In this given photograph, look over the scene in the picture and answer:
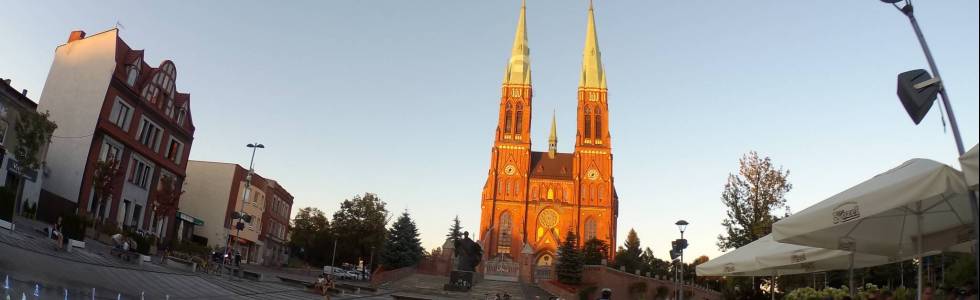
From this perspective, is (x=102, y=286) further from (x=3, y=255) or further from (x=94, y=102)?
(x=94, y=102)

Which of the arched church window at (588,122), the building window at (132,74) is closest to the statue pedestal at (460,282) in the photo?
the building window at (132,74)

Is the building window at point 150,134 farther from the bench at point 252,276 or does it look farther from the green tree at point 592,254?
the green tree at point 592,254

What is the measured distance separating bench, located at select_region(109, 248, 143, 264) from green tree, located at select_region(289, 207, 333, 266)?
39.0 meters

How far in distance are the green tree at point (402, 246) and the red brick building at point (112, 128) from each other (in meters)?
24.4

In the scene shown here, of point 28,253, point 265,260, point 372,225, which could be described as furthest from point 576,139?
point 28,253

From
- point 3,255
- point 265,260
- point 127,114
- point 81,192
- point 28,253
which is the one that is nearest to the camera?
point 3,255

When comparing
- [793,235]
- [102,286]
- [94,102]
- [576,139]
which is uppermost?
[576,139]

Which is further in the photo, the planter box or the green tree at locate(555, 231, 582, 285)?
Result: the green tree at locate(555, 231, 582, 285)

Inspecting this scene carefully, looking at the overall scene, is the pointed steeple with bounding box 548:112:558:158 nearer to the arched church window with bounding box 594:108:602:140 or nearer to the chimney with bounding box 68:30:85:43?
the arched church window with bounding box 594:108:602:140

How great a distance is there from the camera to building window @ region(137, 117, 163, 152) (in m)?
37.0

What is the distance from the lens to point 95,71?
33.7 m

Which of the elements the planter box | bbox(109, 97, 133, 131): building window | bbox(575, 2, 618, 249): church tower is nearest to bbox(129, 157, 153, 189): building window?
bbox(109, 97, 133, 131): building window

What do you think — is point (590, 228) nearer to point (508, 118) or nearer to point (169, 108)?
point (508, 118)

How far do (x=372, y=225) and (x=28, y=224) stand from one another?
1524 inches
